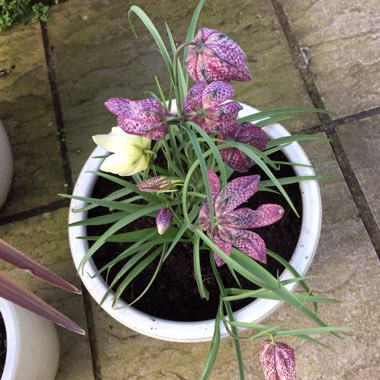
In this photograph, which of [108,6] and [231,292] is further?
[108,6]

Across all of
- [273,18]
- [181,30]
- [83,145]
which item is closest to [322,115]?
[273,18]

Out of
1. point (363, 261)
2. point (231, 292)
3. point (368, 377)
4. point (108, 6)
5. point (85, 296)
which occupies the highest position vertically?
point (108, 6)

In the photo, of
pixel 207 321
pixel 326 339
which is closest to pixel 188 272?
pixel 207 321

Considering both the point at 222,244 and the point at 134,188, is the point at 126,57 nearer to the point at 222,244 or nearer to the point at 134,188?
the point at 134,188

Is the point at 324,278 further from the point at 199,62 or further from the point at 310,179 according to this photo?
the point at 199,62

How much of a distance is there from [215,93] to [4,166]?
67cm

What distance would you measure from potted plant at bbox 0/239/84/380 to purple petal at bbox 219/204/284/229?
0.27 meters

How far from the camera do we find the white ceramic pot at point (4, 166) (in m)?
1.06

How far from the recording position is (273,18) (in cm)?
132

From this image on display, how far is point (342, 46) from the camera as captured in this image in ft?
4.16

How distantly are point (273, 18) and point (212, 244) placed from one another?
2.92 ft

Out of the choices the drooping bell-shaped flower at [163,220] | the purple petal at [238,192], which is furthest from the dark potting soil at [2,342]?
the purple petal at [238,192]

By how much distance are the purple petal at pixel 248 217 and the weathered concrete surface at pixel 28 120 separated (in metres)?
0.67

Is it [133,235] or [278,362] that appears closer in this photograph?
[278,362]
